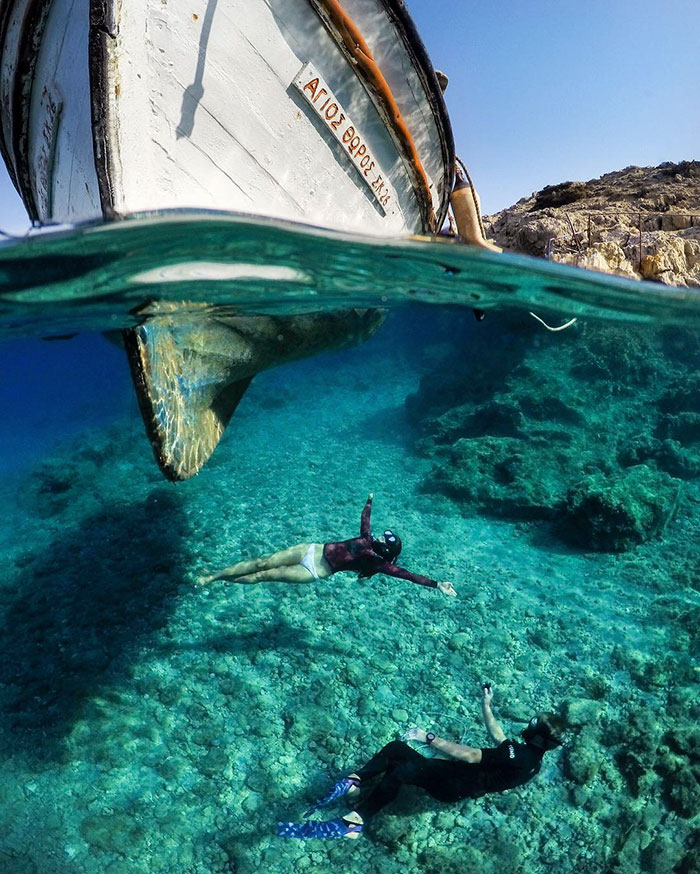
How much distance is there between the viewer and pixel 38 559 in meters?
10.2

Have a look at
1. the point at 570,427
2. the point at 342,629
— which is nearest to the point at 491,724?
the point at 342,629

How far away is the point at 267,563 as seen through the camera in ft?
25.4

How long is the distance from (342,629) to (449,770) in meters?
2.76

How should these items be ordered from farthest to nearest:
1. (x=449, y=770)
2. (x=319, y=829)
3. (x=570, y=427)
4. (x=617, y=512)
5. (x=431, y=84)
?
(x=570, y=427) → (x=617, y=512) → (x=431, y=84) → (x=449, y=770) → (x=319, y=829)

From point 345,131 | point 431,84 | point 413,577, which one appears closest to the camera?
point 345,131

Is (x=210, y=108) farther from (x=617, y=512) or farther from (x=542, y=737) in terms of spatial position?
(x=617, y=512)

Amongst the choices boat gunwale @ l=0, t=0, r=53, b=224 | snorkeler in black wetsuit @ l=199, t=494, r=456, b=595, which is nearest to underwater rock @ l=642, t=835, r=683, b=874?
snorkeler in black wetsuit @ l=199, t=494, r=456, b=595

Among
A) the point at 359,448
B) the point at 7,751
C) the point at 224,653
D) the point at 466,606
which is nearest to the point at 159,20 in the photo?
the point at 224,653

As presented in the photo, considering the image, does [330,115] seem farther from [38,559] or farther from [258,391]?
[258,391]

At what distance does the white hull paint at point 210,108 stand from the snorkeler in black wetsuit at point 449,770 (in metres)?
5.77

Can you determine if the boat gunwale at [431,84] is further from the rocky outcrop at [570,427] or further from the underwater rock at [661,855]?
the underwater rock at [661,855]

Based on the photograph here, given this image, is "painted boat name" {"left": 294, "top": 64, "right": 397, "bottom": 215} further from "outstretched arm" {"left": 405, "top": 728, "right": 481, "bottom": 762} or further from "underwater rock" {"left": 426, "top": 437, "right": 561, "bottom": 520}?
"underwater rock" {"left": 426, "top": 437, "right": 561, "bottom": 520}

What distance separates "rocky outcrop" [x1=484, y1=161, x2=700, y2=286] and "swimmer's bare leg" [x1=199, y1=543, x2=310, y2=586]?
7.31 m

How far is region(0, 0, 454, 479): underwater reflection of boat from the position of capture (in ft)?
15.2
